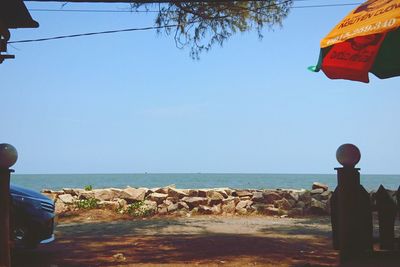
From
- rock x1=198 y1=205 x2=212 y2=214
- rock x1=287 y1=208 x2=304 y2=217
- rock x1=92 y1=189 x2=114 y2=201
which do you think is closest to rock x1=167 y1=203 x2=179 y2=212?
rock x1=198 y1=205 x2=212 y2=214

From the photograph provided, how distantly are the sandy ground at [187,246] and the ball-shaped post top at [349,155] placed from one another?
3.73 feet

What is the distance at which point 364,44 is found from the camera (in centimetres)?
546

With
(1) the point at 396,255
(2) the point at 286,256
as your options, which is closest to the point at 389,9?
(1) the point at 396,255

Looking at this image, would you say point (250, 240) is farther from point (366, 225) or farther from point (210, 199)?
point (210, 199)

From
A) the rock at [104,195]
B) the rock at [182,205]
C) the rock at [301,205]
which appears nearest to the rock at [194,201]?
the rock at [182,205]

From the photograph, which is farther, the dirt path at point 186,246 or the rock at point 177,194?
the rock at point 177,194

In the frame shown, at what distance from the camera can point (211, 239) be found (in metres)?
7.40

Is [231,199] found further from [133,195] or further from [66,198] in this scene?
[66,198]

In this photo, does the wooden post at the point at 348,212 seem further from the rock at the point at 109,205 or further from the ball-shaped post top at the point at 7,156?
the rock at the point at 109,205

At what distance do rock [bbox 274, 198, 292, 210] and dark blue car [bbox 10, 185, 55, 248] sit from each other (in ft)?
28.2

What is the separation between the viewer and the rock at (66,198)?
A: 13547 millimetres

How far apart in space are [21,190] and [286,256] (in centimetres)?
394

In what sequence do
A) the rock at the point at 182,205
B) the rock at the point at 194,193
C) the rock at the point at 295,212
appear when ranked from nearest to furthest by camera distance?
the rock at the point at 295,212 < the rock at the point at 182,205 < the rock at the point at 194,193

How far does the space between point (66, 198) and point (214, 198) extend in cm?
489
